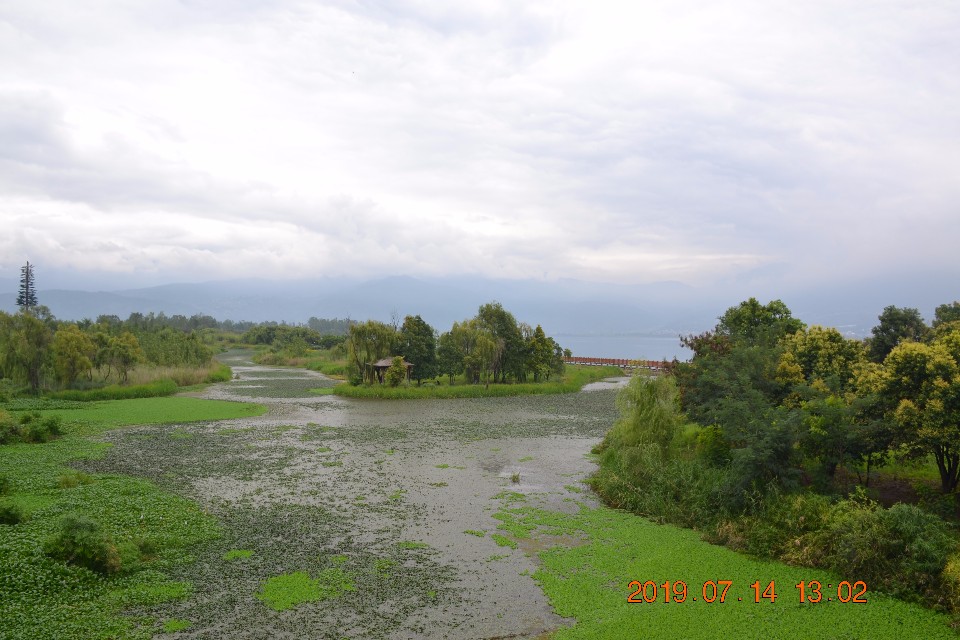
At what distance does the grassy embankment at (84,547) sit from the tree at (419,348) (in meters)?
23.3

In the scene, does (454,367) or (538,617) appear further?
(454,367)

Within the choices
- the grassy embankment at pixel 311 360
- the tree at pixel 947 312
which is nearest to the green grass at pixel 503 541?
the tree at pixel 947 312

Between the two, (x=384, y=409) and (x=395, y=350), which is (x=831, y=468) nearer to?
(x=384, y=409)

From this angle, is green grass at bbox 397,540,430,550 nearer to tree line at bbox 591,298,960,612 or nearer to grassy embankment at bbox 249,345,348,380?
tree line at bbox 591,298,960,612

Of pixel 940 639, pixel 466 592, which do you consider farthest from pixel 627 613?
pixel 940 639

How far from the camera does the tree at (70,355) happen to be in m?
32.0

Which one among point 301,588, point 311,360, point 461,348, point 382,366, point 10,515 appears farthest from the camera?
point 311,360

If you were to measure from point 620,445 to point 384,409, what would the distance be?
17422 millimetres

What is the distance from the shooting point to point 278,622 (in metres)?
8.37

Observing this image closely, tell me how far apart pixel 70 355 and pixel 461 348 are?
23204mm

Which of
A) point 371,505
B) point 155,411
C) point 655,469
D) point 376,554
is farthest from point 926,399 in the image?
point 155,411

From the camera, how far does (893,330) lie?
21.2 metres

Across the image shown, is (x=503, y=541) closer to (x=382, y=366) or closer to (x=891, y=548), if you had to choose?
(x=891, y=548)

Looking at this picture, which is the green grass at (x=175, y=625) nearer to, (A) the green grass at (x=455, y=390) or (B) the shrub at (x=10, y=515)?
(B) the shrub at (x=10, y=515)
